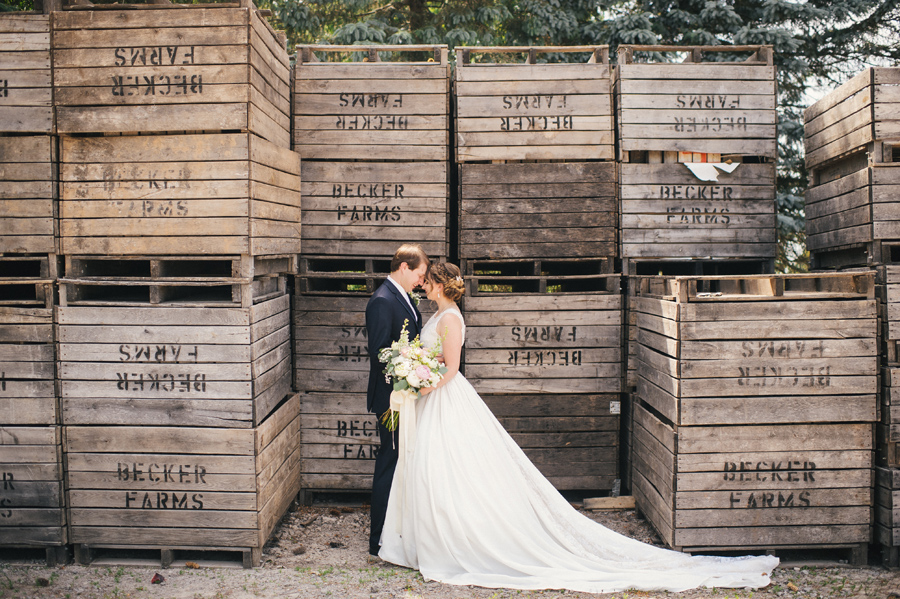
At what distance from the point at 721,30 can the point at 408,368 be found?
8.04 m

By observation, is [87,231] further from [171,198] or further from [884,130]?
[884,130]

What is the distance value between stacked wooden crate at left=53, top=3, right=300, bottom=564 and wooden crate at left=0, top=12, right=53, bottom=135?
0.42ft

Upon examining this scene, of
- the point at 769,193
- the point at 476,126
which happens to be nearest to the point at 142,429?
the point at 476,126

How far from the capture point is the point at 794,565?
15.0 feet

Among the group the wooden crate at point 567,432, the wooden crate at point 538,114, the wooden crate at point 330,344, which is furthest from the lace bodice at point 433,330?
the wooden crate at point 538,114

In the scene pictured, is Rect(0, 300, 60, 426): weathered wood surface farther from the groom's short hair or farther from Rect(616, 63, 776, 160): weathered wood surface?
Rect(616, 63, 776, 160): weathered wood surface

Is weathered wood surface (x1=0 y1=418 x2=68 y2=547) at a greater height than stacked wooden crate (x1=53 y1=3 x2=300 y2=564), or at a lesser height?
lesser

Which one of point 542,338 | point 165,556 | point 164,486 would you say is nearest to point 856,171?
point 542,338

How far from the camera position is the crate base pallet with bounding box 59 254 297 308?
14.8 ft

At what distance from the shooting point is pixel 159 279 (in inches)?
178

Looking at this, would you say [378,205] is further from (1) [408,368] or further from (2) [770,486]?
(2) [770,486]

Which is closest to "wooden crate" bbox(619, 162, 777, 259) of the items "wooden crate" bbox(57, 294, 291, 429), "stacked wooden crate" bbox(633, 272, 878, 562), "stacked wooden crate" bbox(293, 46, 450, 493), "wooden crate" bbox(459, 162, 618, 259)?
"wooden crate" bbox(459, 162, 618, 259)

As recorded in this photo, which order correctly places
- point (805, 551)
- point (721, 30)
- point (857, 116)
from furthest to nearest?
point (721, 30)
point (857, 116)
point (805, 551)

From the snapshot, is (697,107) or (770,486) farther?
(697,107)
